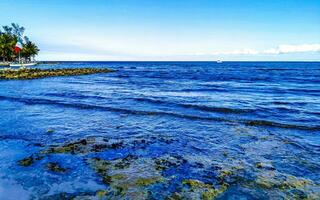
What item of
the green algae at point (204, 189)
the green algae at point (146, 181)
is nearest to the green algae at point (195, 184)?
the green algae at point (204, 189)

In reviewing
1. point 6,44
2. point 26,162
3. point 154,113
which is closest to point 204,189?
point 26,162

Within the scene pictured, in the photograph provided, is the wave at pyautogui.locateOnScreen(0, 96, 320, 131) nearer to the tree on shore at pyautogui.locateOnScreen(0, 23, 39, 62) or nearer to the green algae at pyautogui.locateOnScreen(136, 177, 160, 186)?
the green algae at pyautogui.locateOnScreen(136, 177, 160, 186)

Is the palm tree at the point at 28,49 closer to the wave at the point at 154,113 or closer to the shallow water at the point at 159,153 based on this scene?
the wave at the point at 154,113

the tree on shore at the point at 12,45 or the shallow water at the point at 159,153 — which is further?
the tree on shore at the point at 12,45

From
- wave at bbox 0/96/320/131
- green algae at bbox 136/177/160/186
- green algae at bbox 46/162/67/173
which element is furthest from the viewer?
wave at bbox 0/96/320/131

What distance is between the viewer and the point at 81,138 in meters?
12.9

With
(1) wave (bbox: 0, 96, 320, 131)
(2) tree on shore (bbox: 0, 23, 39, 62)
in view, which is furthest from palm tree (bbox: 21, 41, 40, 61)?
(1) wave (bbox: 0, 96, 320, 131)

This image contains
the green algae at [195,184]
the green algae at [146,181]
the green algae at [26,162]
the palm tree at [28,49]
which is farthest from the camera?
the palm tree at [28,49]

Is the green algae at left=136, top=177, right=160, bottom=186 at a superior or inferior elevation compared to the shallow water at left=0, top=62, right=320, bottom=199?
inferior

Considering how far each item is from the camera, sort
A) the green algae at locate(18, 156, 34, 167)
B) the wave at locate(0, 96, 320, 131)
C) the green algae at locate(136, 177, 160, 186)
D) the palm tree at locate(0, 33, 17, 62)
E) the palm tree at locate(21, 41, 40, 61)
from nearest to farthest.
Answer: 1. the green algae at locate(136, 177, 160, 186)
2. the green algae at locate(18, 156, 34, 167)
3. the wave at locate(0, 96, 320, 131)
4. the palm tree at locate(0, 33, 17, 62)
5. the palm tree at locate(21, 41, 40, 61)

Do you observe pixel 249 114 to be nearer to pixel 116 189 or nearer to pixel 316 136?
pixel 316 136

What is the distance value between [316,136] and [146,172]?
8.80m

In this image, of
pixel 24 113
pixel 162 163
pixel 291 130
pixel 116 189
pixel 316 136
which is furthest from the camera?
pixel 24 113

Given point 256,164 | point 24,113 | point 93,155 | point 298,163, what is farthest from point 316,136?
point 24,113
